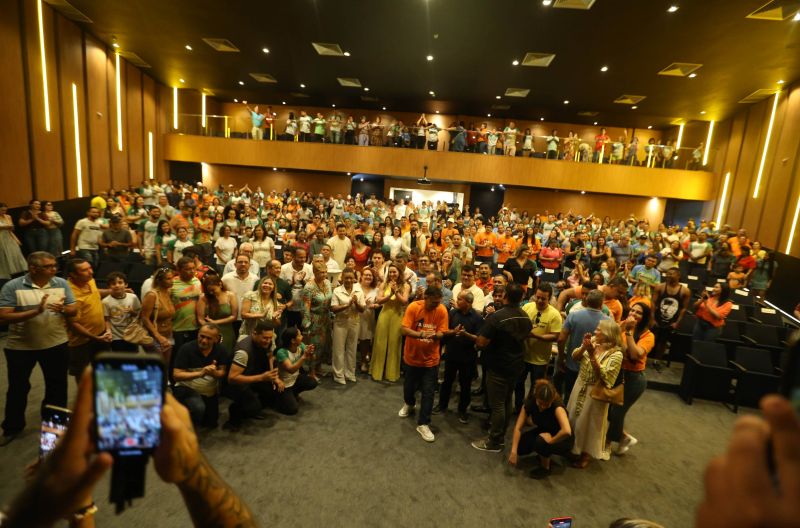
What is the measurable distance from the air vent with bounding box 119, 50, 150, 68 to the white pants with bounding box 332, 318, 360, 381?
46.8 feet

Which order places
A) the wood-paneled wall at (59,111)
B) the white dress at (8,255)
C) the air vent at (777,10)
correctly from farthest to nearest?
the wood-paneled wall at (59,111), the air vent at (777,10), the white dress at (8,255)

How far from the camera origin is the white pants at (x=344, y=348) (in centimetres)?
562

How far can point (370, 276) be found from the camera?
5816 mm

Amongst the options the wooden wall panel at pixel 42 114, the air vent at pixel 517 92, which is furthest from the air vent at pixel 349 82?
the wooden wall panel at pixel 42 114

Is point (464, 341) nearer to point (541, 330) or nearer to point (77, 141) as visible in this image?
point (541, 330)

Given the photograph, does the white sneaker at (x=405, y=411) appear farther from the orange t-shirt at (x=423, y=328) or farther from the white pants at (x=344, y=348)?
the white pants at (x=344, y=348)

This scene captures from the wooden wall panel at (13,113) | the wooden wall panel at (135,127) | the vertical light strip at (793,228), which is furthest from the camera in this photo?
the wooden wall panel at (135,127)

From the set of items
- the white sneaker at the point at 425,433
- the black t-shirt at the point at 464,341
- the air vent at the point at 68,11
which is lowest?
the white sneaker at the point at 425,433

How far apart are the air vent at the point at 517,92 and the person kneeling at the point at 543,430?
43.9 feet

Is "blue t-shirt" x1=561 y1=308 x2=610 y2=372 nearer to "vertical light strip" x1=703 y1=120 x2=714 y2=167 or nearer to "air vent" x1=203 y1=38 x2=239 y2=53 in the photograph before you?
"air vent" x1=203 y1=38 x2=239 y2=53

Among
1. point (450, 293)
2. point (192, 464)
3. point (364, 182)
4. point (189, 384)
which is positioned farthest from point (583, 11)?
point (364, 182)

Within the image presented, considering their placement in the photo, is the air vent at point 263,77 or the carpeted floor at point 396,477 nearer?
the carpeted floor at point 396,477

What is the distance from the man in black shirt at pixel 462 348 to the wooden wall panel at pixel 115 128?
14.6 metres

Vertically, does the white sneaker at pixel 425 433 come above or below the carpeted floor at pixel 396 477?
above
